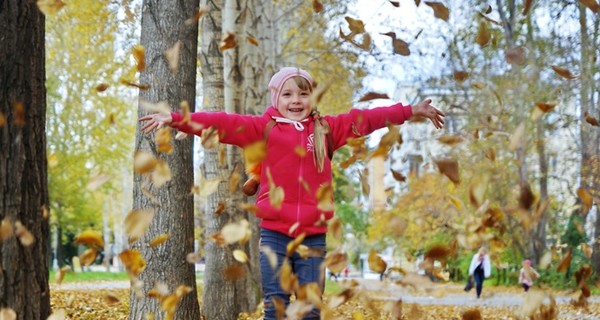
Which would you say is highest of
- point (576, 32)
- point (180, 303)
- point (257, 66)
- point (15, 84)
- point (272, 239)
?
point (576, 32)

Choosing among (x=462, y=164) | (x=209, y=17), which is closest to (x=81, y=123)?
(x=462, y=164)

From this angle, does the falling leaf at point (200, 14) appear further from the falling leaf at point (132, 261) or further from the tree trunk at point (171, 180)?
the falling leaf at point (132, 261)

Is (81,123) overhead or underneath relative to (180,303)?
overhead

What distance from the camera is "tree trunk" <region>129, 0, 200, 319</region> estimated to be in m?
5.99

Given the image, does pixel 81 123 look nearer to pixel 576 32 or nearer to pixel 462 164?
pixel 462 164

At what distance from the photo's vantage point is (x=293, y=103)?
15.2 feet

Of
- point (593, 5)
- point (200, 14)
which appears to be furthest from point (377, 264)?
point (593, 5)

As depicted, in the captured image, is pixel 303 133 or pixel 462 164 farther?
pixel 462 164

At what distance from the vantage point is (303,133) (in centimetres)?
459

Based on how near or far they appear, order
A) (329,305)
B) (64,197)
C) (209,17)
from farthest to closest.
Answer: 1. (64,197)
2. (209,17)
3. (329,305)

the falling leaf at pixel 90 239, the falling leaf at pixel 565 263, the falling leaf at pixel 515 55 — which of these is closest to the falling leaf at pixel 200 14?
the falling leaf at pixel 90 239

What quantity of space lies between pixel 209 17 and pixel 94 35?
9.05m

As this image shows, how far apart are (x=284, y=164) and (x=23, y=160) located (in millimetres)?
1307

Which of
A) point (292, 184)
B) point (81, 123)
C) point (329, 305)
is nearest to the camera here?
point (329, 305)
